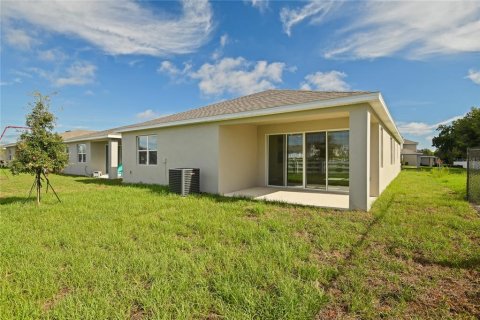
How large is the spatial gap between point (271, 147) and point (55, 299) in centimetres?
979

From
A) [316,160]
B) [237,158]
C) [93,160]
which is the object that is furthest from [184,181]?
[93,160]

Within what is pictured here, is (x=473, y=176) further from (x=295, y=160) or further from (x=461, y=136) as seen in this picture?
(x=461, y=136)

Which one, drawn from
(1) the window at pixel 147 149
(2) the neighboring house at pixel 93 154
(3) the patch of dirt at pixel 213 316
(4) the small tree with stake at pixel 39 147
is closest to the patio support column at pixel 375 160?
(3) the patch of dirt at pixel 213 316

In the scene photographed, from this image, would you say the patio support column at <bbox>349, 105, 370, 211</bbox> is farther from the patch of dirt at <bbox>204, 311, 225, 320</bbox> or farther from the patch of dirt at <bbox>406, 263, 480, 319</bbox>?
the patch of dirt at <bbox>204, 311, 225, 320</bbox>

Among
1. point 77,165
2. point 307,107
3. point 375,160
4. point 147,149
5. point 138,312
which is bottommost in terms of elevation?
point 138,312

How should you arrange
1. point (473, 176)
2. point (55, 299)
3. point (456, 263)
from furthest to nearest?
point (473, 176) < point (456, 263) < point (55, 299)

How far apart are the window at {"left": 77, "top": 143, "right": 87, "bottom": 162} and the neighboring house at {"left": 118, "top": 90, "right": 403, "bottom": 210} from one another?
1051 cm

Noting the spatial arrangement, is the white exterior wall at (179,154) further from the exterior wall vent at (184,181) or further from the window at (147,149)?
the exterior wall vent at (184,181)

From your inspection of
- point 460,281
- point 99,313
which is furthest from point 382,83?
point 99,313

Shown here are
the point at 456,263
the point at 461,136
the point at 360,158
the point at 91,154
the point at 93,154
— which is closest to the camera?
the point at 456,263

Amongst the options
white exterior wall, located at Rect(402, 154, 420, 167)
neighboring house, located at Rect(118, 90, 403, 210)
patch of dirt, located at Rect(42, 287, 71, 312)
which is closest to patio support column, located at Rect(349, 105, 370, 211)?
neighboring house, located at Rect(118, 90, 403, 210)

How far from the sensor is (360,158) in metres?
6.73

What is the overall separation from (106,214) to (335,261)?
5.64 m

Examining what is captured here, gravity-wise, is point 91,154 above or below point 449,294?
above
